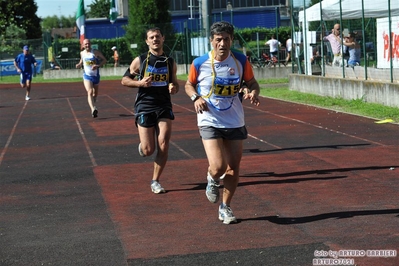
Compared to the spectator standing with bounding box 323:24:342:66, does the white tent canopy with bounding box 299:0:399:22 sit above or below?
above

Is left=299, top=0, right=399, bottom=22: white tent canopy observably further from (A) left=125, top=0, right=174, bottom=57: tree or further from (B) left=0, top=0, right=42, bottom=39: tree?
(B) left=0, top=0, right=42, bottom=39: tree

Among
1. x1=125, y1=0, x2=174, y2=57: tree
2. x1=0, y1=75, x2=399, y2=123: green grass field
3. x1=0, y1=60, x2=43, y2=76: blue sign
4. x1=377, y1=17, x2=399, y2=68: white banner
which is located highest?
x1=125, y1=0, x2=174, y2=57: tree

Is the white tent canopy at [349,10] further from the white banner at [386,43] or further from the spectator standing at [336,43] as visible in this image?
the spectator standing at [336,43]

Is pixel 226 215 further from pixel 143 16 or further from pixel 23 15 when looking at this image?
pixel 23 15

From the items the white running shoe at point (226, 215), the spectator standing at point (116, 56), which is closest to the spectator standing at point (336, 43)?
the white running shoe at point (226, 215)

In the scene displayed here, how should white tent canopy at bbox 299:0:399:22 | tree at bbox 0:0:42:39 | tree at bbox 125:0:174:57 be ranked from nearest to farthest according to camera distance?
white tent canopy at bbox 299:0:399:22
tree at bbox 125:0:174:57
tree at bbox 0:0:42:39

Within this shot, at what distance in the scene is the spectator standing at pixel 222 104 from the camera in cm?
836

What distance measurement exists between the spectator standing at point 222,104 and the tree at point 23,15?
243 ft

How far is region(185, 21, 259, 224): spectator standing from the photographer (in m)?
8.36

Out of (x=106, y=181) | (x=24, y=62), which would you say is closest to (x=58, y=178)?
(x=106, y=181)

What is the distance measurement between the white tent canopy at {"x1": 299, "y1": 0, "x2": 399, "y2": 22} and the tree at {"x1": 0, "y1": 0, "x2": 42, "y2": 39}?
57178mm

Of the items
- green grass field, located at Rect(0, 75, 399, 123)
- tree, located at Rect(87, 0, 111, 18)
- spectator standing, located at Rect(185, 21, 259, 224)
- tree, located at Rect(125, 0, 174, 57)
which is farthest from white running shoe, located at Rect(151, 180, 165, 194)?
tree, located at Rect(87, 0, 111, 18)

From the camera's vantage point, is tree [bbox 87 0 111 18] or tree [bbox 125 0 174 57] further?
tree [bbox 87 0 111 18]

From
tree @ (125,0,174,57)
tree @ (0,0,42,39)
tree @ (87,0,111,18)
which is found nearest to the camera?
tree @ (125,0,174,57)
